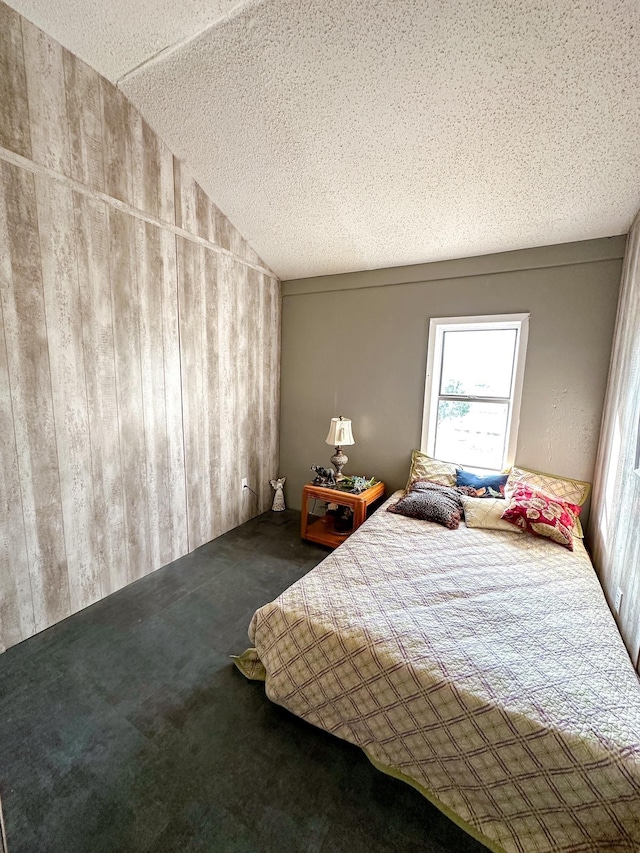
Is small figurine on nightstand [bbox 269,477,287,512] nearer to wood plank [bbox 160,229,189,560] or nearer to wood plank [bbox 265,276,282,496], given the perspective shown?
wood plank [bbox 265,276,282,496]

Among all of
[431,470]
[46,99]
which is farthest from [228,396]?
[46,99]

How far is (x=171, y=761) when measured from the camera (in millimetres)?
1288

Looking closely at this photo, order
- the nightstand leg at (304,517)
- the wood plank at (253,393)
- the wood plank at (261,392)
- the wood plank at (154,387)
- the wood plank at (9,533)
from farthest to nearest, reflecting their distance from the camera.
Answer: the wood plank at (261,392), the wood plank at (253,393), the nightstand leg at (304,517), the wood plank at (154,387), the wood plank at (9,533)

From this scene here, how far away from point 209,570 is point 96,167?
2668mm

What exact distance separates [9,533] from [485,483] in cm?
303

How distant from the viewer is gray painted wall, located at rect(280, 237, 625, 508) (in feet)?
7.91

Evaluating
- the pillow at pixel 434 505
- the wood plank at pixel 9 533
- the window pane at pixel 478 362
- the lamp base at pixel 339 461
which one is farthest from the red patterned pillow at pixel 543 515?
the wood plank at pixel 9 533

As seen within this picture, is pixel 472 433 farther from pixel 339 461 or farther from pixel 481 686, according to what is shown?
pixel 481 686

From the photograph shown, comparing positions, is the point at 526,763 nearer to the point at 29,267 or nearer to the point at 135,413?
the point at 135,413

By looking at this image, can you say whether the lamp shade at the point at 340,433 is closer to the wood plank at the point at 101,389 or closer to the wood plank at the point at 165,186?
the wood plank at the point at 101,389

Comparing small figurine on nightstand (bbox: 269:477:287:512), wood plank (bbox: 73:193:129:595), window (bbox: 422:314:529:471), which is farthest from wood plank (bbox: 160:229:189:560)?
window (bbox: 422:314:529:471)

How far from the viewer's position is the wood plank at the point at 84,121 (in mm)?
1829

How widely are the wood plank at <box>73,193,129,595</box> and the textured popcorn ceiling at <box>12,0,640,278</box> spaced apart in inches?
32.0

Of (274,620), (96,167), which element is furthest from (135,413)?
(274,620)
